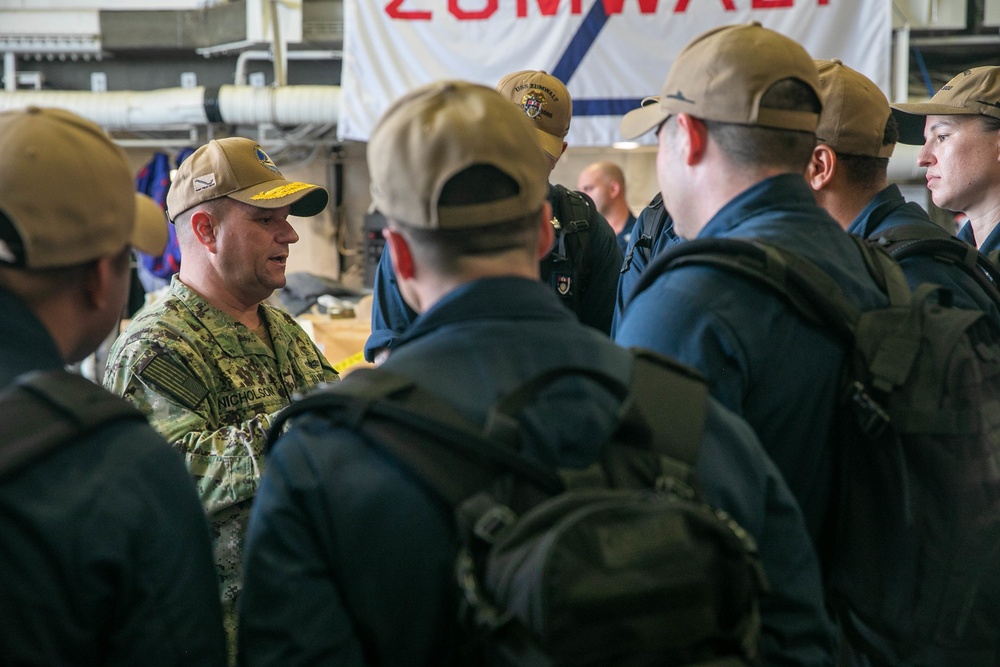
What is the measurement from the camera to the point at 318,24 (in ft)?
22.7

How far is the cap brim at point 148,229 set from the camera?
4.04 feet

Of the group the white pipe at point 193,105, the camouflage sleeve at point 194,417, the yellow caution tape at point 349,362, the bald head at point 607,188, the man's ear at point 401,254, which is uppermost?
the man's ear at point 401,254

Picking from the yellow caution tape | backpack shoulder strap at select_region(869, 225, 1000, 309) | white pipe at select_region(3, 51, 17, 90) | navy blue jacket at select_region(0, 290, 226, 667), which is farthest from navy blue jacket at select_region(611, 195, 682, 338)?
white pipe at select_region(3, 51, 17, 90)

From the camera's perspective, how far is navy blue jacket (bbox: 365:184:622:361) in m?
2.60

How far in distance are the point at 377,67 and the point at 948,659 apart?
15.6 feet

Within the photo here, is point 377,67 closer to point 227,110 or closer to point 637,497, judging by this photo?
point 227,110

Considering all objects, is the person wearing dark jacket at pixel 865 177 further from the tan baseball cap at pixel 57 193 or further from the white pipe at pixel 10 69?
the white pipe at pixel 10 69

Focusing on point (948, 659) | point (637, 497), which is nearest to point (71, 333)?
point (637, 497)

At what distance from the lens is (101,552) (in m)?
1.00

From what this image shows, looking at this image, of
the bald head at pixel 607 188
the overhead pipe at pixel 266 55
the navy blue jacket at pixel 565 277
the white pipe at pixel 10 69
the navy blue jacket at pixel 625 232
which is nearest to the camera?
the navy blue jacket at pixel 565 277

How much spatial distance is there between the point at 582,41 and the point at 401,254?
4.46 meters

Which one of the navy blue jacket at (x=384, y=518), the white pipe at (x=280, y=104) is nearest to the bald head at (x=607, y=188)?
the white pipe at (x=280, y=104)

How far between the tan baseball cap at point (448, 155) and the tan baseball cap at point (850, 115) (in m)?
1.11

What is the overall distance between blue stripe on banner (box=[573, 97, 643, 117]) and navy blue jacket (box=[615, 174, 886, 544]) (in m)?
3.91
